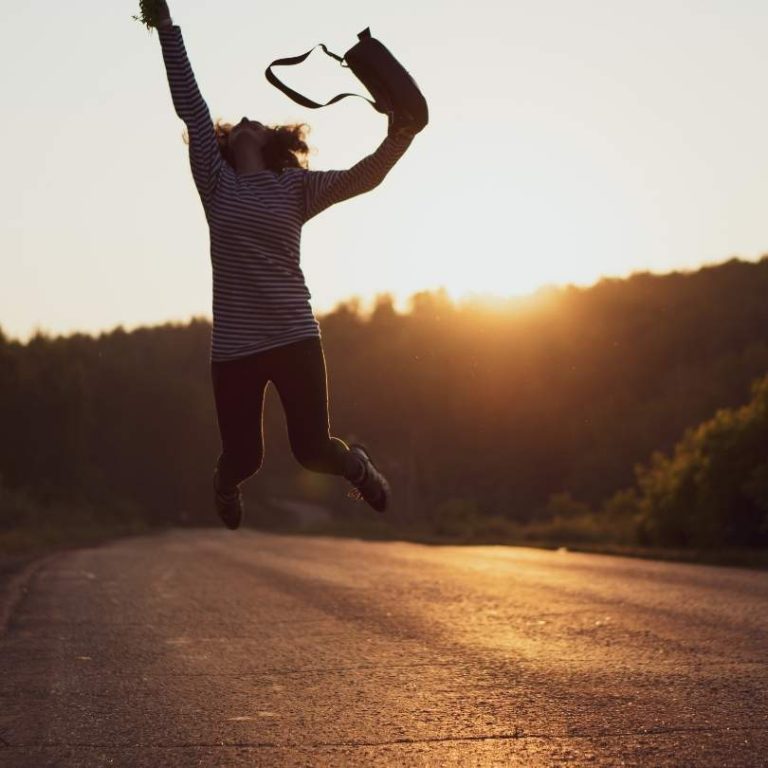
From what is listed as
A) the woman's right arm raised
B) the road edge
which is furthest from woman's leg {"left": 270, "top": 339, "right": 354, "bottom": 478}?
the road edge

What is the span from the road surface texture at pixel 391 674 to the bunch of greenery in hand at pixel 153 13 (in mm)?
2956

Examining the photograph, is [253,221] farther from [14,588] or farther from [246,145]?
[14,588]

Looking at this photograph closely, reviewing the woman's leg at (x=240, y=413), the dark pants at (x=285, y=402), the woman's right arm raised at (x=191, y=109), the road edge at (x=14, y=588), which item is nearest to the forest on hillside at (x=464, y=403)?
the road edge at (x=14, y=588)

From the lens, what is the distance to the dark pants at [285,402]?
4957 mm

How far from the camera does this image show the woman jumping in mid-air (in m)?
4.96

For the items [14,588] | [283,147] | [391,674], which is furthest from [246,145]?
[14,588]

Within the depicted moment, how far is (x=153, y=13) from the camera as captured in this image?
5.09 m

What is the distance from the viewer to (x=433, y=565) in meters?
17.4

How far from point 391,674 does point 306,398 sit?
2366mm

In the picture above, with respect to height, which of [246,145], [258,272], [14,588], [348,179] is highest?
[246,145]

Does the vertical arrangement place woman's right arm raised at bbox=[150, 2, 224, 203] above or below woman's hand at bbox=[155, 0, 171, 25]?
below

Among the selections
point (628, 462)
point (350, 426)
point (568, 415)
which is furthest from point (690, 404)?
point (350, 426)

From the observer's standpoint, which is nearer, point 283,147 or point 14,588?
point 283,147

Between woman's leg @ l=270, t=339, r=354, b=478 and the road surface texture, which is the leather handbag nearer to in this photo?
woman's leg @ l=270, t=339, r=354, b=478
